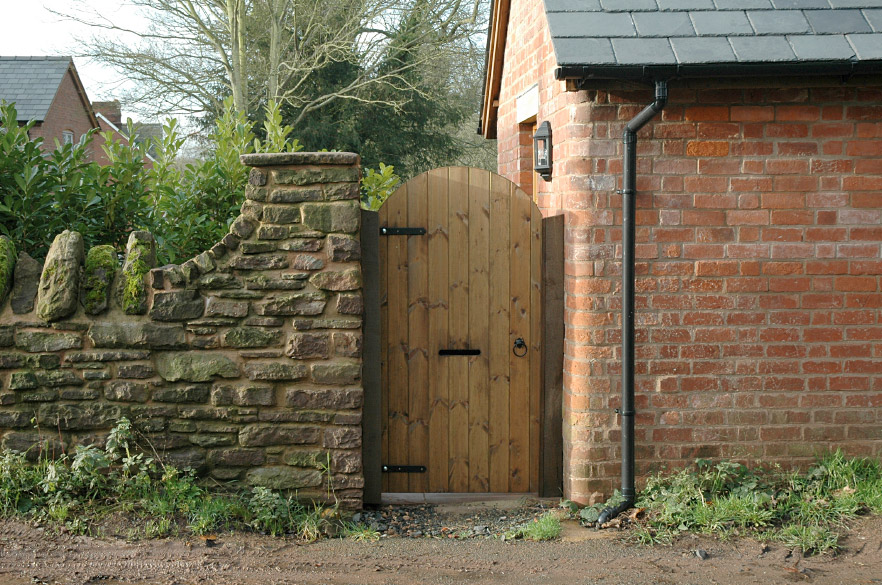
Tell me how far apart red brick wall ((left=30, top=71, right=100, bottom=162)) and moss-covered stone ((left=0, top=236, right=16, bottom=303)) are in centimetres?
2243

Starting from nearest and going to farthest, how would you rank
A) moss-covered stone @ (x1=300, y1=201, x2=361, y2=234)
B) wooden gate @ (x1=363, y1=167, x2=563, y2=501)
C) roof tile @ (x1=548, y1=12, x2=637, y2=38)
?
roof tile @ (x1=548, y1=12, x2=637, y2=38) < moss-covered stone @ (x1=300, y1=201, x2=361, y2=234) < wooden gate @ (x1=363, y1=167, x2=563, y2=501)

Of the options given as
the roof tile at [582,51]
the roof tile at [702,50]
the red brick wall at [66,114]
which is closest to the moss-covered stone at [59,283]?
the roof tile at [582,51]

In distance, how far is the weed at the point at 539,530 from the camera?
4691 mm

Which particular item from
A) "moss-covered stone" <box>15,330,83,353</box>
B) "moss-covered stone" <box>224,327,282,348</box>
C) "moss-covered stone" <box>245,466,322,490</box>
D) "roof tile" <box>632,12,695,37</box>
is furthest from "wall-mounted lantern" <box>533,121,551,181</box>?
"moss-covered stone" <box>15,330,83,353</box>

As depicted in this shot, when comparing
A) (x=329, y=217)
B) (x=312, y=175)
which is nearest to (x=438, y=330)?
(x=329, y=217)

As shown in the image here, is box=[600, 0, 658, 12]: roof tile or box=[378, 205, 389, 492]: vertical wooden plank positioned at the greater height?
box=[600, 0, 658, 12]: roof tile

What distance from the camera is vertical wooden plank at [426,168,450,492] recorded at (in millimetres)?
5320

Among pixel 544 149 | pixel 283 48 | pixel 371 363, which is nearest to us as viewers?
pixel 371 363

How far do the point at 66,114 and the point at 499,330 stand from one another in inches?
1103

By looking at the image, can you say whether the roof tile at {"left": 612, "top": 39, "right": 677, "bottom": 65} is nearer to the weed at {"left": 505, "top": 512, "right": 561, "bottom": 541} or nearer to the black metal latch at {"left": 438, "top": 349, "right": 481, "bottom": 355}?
the black metal latch at {"left": 438, "top": 349, "right": 481, "bottom": 355}

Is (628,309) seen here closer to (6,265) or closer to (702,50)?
(702,50)

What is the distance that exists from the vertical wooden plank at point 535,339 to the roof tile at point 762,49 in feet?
5.02

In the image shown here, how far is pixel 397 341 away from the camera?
5.39 m

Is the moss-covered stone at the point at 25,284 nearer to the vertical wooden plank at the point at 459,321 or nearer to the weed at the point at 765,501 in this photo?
the vertical wooden plank at the point at 459,321
